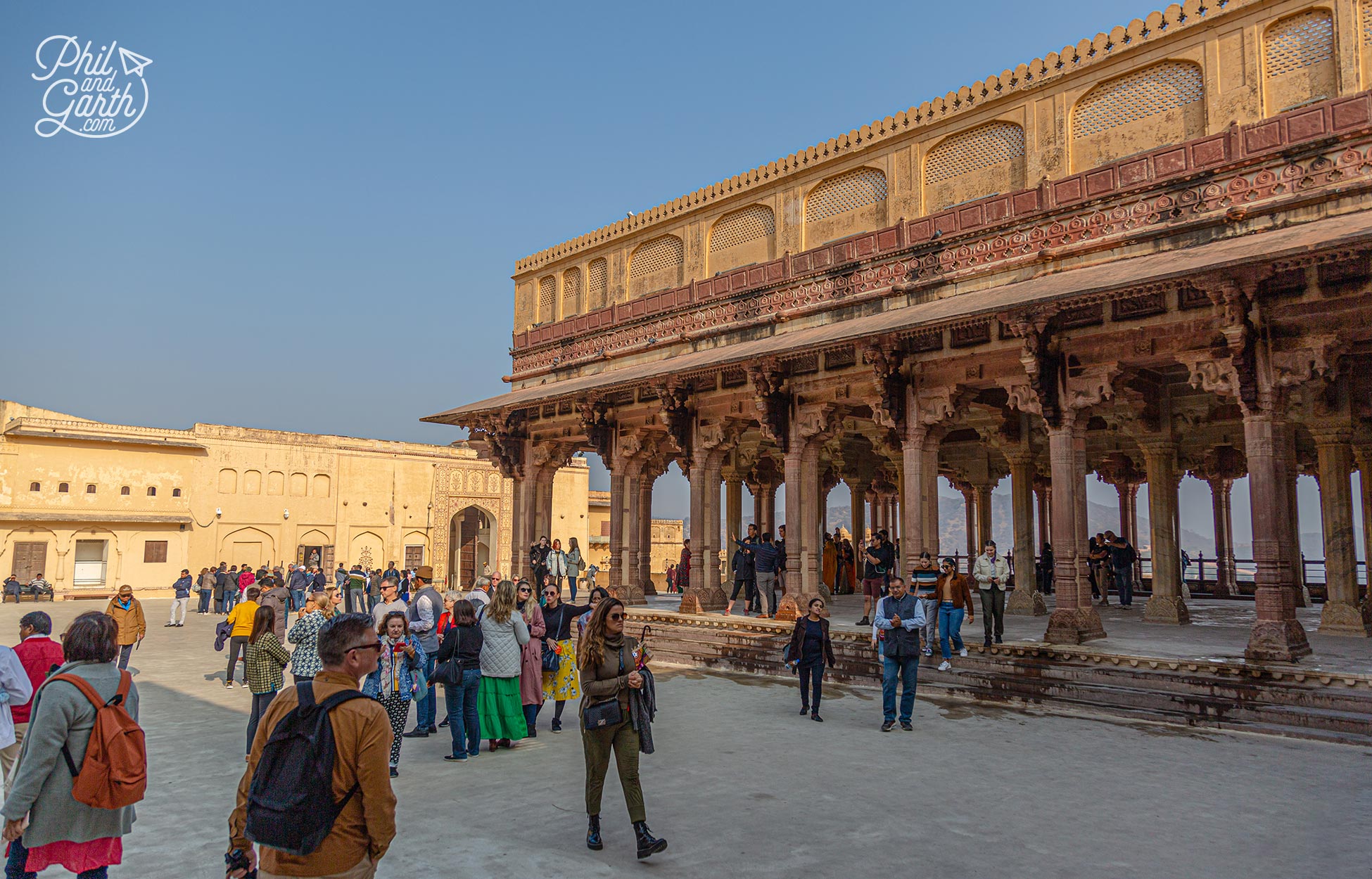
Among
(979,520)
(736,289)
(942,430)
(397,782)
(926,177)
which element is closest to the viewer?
(397,782)

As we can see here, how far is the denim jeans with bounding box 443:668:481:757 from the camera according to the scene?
261 inches

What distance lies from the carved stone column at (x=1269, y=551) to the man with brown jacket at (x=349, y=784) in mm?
8820

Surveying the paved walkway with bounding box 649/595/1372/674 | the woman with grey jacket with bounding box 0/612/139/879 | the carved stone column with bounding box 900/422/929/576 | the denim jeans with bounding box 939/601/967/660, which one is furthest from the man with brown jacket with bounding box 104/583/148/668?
the carved stone column with bounding box 900/422/929/576

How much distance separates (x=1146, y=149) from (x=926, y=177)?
340cm

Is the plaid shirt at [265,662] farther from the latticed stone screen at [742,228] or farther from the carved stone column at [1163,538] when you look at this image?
the latticed stone screen at [742,228]

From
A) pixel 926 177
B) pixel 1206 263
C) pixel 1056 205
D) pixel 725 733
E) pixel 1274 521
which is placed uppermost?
pixel 926 177

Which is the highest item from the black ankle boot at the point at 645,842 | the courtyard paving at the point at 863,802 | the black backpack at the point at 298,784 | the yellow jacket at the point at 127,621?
the black backpack at the point at 298,784

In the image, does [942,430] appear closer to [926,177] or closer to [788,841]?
[926,177]

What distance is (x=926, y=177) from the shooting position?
45.2 ft

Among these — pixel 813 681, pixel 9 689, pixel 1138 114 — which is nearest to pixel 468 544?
pixel 813 681

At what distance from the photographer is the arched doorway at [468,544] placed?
118 ft

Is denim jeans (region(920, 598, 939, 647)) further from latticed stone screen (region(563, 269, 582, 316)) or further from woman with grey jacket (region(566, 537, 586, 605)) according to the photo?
latticed stone screen (region(563, 269, 582, 316))

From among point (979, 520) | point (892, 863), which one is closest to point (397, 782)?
point (892, 863)

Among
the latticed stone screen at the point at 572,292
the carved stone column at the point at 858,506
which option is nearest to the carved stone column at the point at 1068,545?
the carved stone column at the point at 858,506
